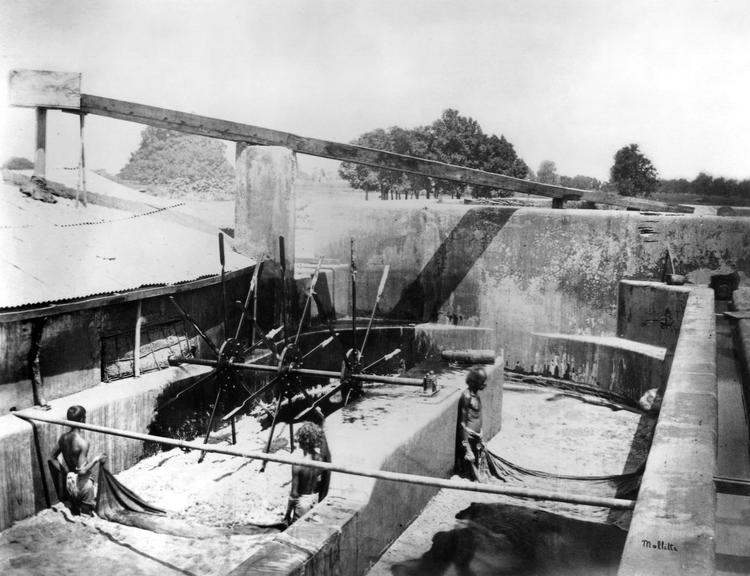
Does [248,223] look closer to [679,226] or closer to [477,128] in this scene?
[679,226]

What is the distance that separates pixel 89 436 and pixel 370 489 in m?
3.58

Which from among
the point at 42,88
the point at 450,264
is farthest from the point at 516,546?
the point at 42,88

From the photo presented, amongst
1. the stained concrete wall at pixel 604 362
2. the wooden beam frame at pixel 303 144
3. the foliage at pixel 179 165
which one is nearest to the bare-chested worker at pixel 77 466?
the wooden beam frame at pixel 303 144

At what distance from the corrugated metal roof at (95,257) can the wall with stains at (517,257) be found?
3.87 m

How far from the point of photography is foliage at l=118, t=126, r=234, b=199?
4459cm

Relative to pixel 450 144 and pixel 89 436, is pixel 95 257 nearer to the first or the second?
pixel 89 436

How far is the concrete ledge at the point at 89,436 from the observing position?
6.59 metres

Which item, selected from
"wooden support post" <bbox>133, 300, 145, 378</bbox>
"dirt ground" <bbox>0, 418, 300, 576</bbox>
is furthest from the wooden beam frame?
"dirt ground" <bbox>0, 418, 300, 576</bbox>

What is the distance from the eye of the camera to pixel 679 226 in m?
12.5

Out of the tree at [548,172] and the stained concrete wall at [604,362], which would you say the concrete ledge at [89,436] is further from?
the tree at [548,172]

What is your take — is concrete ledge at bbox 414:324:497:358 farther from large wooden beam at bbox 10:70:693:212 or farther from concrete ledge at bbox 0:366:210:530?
concrete ledge at bbox 0:366:210:530

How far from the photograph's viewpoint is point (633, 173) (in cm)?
3238

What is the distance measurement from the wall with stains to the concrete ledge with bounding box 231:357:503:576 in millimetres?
5105

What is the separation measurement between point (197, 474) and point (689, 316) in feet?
21.8
